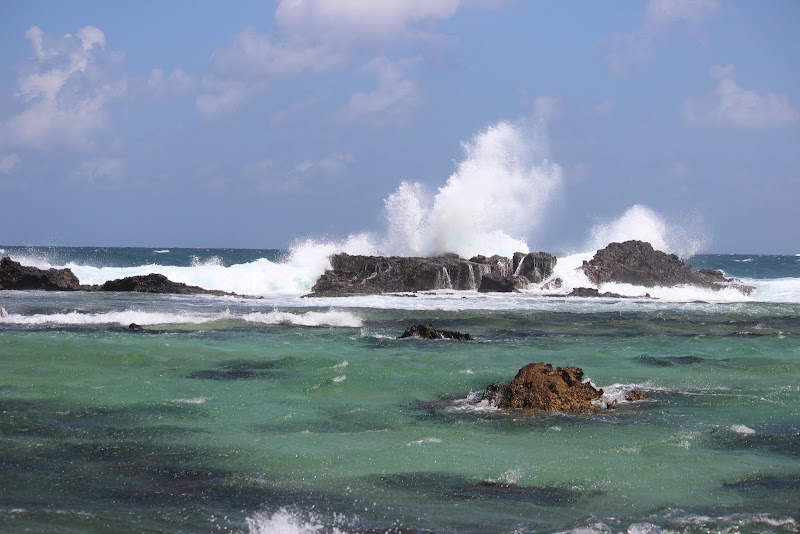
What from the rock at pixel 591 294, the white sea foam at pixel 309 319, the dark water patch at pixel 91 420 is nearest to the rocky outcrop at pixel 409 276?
the rock at pixel 591 294

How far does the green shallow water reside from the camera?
18.2 ft

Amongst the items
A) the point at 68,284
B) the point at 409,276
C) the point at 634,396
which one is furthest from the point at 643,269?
the point at 634,396

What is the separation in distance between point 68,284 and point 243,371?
2146 centimetres

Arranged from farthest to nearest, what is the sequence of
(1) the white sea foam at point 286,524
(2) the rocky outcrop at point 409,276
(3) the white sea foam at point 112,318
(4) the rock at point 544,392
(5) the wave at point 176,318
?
(2) the rocky outcrop at point 409,276, (5) the wave at point 176,318, (3) the white sea foam at point 112,318, (4) the rock at point 544,392, (1) the white sea foam at point 286,524

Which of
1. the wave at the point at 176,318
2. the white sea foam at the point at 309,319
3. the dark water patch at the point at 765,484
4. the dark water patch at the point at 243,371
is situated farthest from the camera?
the white sea foam at the point at 309,319

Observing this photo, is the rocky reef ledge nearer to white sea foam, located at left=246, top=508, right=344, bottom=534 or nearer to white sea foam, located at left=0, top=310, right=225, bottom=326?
white sea foam, located at left=0, top=310, right=225, bottom=326

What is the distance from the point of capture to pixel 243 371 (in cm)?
1226

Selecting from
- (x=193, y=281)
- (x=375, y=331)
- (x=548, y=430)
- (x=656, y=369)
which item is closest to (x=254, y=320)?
(x=375, y=331)

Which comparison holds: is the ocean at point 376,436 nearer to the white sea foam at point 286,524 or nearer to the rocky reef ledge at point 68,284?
the white sea foam at point 286,524

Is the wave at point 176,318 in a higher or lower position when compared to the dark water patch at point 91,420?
higher

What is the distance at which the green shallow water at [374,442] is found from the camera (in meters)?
5.56

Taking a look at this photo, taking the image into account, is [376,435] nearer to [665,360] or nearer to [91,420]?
[91,420]

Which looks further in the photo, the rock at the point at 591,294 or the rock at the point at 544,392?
the rock at the point at 591,294

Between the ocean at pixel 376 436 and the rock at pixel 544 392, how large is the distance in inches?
11.0
